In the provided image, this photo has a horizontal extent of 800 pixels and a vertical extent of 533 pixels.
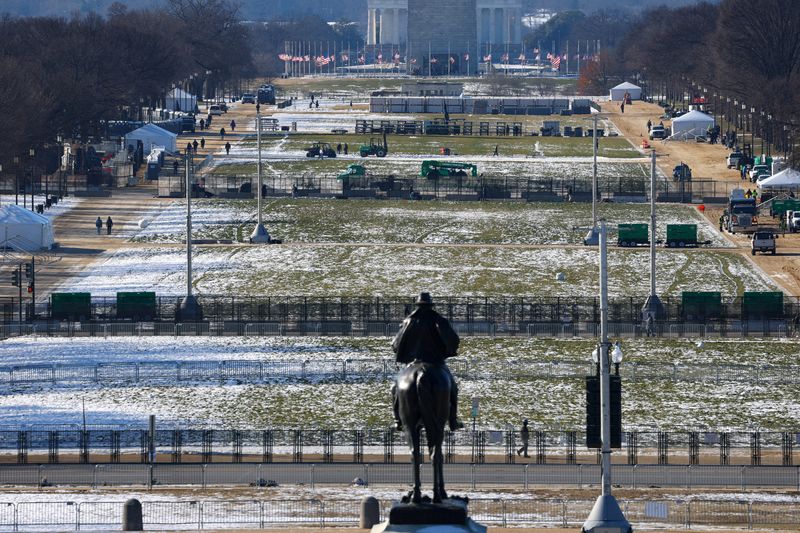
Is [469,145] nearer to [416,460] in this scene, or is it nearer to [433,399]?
[416,460]

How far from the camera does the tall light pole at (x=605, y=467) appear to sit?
43.9 m

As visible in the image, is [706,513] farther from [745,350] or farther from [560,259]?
[560,259]

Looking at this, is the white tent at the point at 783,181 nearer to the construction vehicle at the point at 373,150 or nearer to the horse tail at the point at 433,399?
the construction vehicle at the point at 373,150

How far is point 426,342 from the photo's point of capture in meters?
34.6

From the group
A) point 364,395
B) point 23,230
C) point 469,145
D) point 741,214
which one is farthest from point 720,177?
point 364,395

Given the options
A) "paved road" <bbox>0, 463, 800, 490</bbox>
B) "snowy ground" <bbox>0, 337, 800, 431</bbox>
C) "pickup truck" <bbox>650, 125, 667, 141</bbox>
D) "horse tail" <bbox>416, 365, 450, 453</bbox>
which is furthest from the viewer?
"pickup truck" <bbox>650, 125, 667, 141</bbox>

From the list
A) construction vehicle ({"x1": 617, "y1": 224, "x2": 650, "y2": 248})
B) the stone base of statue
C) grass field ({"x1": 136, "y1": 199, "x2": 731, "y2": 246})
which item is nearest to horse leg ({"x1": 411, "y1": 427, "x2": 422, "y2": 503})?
the stone base of statue

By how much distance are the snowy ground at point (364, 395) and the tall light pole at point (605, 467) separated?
18.4 m

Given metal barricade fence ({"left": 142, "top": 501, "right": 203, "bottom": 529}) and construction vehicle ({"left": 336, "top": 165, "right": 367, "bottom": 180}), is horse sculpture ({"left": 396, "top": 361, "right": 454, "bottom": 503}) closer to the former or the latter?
metal barricade fence ({"left": 142, "top": 501, "right": 203, "bottom": 529})

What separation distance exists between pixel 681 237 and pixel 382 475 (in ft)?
179

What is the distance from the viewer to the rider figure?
34406 mm

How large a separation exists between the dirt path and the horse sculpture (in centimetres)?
5950

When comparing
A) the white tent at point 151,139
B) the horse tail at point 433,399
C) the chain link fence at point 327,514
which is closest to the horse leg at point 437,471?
the horse tail at point 433,399

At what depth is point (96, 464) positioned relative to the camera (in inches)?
2286
